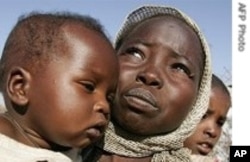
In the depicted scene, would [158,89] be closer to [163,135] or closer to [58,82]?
[163,135]

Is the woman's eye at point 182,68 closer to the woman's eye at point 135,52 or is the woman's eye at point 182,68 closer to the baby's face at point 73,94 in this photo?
the woman's eye at point 135,52

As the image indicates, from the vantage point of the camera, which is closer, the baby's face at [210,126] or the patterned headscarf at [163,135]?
the patterned headscarf at [163,135]

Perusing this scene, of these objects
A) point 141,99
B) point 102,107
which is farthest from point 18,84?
point 141,99

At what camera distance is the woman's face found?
1397 mm

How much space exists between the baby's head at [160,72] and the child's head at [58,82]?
113 mm

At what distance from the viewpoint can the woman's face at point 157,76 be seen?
4.58ft

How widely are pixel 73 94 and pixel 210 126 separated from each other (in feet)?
5.01

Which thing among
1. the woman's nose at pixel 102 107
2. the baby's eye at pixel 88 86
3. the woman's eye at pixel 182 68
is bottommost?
the woman's nose at pixel 102 107

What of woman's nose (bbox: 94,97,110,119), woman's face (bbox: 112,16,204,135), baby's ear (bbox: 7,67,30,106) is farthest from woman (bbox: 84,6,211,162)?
baby's ear (bbox: 7,67,30,106)

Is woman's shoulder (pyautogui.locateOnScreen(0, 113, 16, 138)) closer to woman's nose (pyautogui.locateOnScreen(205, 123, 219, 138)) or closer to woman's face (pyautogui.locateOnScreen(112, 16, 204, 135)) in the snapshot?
woman's face (pyautogui.locateOnScreen(112, 16, 204, 135))

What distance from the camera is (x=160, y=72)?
4.77 feet

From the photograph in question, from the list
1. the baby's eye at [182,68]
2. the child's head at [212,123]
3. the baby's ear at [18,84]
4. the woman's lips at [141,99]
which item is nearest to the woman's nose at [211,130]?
the child's head at [212,123]

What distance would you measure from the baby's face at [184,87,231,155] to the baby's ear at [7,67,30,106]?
1428 mm

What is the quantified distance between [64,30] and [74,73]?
11 centimetres
